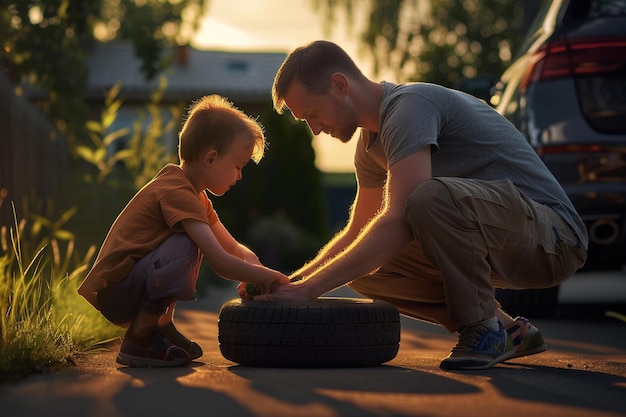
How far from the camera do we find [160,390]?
12.7ft

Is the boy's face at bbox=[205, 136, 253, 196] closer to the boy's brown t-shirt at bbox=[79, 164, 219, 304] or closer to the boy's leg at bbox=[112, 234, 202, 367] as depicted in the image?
the boy's brown t-shirt at bbox=[79, 164, 219, 304]

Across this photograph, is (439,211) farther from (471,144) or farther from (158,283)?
(158,283)

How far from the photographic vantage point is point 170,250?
4746mm

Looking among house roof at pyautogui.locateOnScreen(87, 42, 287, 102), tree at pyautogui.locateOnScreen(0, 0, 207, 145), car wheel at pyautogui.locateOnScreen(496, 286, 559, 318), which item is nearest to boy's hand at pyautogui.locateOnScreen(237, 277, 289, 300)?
car wheel at pyautogui.locateOnScreen(496, 286, 559, 318)

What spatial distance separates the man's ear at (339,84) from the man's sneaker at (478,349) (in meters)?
1.11

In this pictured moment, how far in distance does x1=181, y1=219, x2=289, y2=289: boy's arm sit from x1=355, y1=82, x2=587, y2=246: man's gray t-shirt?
2.36 ft

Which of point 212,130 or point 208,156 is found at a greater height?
point 212,130

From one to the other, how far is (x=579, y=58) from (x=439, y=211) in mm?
2242

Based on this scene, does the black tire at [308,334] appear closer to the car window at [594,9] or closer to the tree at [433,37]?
the car window at [594,9]

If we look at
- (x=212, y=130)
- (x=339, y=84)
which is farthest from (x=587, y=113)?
(x=212, y=130)

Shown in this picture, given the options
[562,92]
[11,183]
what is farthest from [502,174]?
[11,183]

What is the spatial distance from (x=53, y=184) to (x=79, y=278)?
14.5 ft

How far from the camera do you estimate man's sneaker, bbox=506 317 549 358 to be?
502 cm

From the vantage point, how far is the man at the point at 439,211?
4.64 m
